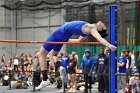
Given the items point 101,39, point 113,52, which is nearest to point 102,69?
point 113,52

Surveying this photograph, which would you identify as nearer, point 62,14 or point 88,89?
point 88,89

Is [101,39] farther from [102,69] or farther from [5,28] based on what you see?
[5,28]

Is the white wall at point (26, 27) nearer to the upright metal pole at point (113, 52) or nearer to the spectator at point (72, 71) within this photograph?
the spectator at point (72, 71)

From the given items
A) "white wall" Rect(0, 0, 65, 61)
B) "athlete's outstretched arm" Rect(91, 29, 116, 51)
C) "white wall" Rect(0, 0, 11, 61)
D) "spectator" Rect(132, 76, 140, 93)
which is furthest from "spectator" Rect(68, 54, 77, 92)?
"white wall" Rect(0, 0, 11, 61)

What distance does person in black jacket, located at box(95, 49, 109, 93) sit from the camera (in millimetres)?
12359

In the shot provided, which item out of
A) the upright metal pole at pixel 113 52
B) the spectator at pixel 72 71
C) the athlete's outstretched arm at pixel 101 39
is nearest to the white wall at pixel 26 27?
the spectator at pixel 72 71

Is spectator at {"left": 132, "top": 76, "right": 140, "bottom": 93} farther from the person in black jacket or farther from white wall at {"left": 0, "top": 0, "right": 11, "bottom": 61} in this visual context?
white wall at {"left": 0, "top": 0, "right": 11, "bottom": 61}

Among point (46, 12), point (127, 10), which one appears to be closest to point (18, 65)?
point (127, 10)

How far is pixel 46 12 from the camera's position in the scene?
2595 centimetres

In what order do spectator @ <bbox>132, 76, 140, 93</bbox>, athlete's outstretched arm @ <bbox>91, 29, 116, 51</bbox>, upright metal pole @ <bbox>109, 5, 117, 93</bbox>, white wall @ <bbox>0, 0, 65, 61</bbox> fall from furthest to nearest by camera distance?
white wall @ <bbox>0, 0, 65, 61</bbox> → spectator @ <bbox>132, 76, 140, 93</bbox> → upright metal pole @ <bbox>109, 5, 117, 93</bbox> → athlete's outstretched arm @ <bbox>91, 29, 116, 51</bbox>

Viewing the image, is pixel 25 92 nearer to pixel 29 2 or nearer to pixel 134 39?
pixel 134 39

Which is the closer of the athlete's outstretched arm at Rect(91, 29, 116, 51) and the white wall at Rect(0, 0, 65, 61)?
the athlete's outstretched arm at Rect(91, 29, 116, 51)

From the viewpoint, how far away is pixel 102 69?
12.6m

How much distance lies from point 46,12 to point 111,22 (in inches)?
740
